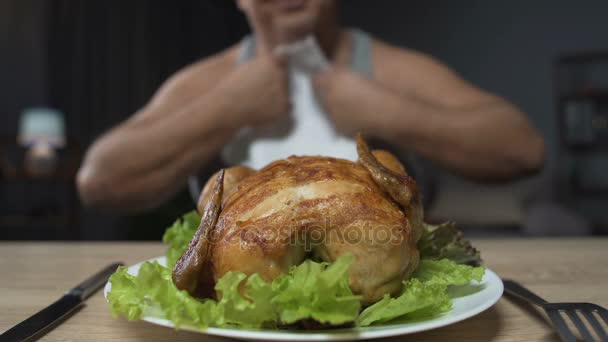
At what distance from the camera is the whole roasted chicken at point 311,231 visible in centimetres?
45

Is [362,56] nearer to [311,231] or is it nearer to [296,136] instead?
[296,136]

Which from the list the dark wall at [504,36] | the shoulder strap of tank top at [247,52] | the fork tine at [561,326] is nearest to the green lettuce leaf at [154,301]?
the fork tine at [561,326]

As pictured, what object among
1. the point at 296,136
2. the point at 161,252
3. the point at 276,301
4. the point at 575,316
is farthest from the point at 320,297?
the point at 296,136

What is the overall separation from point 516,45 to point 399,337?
4994 mm

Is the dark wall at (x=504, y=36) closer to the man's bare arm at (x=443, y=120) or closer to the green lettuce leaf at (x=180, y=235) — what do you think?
the man's bare arm at (x=443, y=120)

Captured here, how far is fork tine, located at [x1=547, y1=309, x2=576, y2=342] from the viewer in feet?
1.42

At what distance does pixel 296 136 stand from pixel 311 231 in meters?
1.48

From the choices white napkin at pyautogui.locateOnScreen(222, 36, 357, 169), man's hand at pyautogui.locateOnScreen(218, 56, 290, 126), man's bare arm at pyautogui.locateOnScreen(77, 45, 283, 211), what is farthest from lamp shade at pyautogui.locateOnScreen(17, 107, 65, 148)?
man's hand at pyautogui.locateOnScreen(218, 56, 290, 126)

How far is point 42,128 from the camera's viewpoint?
3.91 metres

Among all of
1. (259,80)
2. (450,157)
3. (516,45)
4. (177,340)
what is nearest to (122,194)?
(259,80)

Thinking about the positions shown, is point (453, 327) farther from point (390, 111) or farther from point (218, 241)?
point (390, 111)

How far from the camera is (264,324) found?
44 centimetres

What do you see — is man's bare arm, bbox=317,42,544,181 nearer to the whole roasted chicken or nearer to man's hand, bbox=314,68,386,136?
man's hand, bbox=314,68,386,136

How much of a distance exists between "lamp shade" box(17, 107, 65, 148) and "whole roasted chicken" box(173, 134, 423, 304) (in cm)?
392
